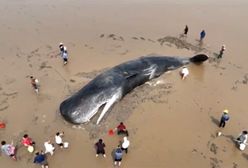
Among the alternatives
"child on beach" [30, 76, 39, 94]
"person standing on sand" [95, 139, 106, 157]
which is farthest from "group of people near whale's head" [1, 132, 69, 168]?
"child on beach" [30, 76, 39, 94]

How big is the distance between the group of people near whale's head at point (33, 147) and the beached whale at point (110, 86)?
4.41ft

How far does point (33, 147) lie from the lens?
15.0 meters

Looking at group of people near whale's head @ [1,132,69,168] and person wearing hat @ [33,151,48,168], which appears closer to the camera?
person wearing hat @ [33,151,48,168]

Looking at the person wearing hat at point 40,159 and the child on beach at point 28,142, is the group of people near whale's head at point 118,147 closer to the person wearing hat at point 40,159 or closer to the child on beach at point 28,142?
the person wearing hat at point 40,159

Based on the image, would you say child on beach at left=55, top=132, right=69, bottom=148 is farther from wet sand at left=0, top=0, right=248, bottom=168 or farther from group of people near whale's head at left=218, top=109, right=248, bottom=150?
group of people near whale's head at left=218, top=109, right=248, bottom=150

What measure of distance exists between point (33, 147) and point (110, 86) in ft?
16.3

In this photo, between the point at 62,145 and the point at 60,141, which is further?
the point at 62,145

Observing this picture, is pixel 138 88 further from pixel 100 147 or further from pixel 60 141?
pixel 60 141

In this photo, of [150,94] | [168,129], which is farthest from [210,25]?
[168,129]

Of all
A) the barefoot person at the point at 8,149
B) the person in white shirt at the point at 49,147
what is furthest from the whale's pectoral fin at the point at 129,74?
the barefoot person at the point at 8,149

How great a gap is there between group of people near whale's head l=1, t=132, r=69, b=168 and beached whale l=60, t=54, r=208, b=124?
134cm

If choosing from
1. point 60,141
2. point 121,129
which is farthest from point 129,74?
point 60,141

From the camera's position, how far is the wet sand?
49.9ft

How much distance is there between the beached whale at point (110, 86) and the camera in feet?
52.0
